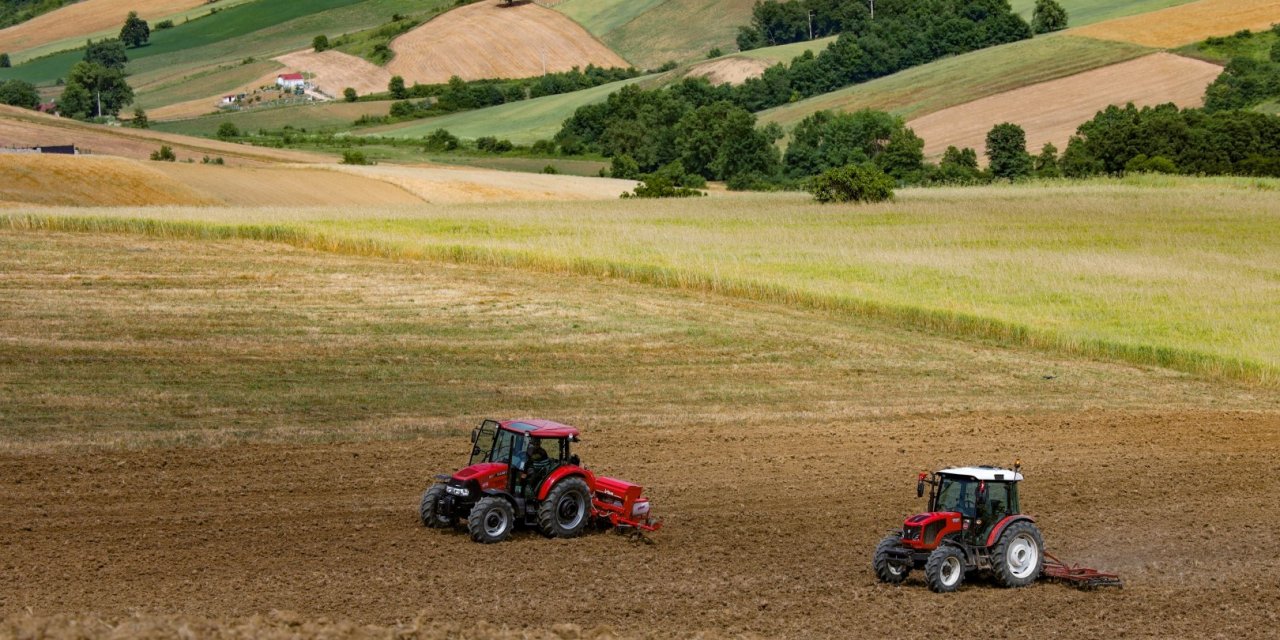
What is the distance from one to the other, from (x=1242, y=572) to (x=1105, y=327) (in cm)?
2148

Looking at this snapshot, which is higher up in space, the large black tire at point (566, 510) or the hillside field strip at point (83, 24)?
the hillside field strip at point (83, 24)

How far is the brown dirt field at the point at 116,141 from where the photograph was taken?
83.2 metres

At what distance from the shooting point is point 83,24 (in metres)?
191

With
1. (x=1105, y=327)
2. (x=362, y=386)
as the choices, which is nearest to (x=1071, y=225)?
(x=1105, y=327)

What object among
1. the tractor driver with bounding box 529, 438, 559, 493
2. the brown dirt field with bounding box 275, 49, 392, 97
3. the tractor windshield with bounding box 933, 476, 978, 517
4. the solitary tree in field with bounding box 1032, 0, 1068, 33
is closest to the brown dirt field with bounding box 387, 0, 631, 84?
the brown dirt field with bounding box 275, 49, 392, 97

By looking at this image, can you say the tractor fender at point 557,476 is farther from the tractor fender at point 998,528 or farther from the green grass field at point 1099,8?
the green grass field at point 1099,8

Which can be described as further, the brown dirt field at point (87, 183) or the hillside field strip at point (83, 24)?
the hillside field strip at point (83, 24)

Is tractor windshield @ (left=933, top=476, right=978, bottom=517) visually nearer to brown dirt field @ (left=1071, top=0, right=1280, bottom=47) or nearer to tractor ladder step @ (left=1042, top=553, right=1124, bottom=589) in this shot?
tractor ladder step @ (left=1042, top=553, right=1124, bottom=589)

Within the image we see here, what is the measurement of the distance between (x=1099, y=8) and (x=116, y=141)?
89585 mm

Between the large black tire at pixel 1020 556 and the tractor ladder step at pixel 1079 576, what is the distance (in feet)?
0.61

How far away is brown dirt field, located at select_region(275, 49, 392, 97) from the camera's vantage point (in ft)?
473

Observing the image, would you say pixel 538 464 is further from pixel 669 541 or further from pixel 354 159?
pixel 354 159

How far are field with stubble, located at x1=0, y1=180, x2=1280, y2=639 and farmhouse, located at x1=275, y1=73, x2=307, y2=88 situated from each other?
92887 millimetres

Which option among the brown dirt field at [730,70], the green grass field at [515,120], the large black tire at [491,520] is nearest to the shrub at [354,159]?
the green grass field at [515,120]
